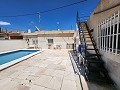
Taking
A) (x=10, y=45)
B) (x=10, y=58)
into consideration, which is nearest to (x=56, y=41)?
(x=10, y=45)

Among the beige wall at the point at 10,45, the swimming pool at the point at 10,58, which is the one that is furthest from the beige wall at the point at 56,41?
the swimming pool at the point at 10,58

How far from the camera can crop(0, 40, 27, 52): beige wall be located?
446 inches

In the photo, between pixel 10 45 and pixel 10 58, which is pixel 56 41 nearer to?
pixel 10 45

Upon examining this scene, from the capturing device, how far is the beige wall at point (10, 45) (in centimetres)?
1132

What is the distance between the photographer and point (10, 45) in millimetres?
12664

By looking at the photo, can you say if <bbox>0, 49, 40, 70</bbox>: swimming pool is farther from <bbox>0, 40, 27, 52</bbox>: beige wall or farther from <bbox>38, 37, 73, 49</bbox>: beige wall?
<bbox>38, 37, 73, 49</bbox>: beige wall

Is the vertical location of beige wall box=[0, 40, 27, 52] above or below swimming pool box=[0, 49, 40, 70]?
above

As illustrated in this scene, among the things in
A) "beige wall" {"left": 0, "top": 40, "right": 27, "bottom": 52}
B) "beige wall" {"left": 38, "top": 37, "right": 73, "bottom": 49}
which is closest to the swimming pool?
"beige wall" {"left": 0, "top": 40, "right": 27, "bottom": 52}

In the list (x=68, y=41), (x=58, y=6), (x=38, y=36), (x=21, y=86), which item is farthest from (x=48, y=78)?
(x=38, y=36)

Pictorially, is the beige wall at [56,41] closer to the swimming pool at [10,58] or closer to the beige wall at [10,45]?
the beige wall at [10,45]

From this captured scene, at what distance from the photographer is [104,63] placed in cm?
407

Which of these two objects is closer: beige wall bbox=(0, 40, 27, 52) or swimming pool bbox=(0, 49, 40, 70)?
swimming pool bbox=(0, 49, 40, 70)

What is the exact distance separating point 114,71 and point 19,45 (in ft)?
48.4

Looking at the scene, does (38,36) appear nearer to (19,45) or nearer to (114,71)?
(19,45)
